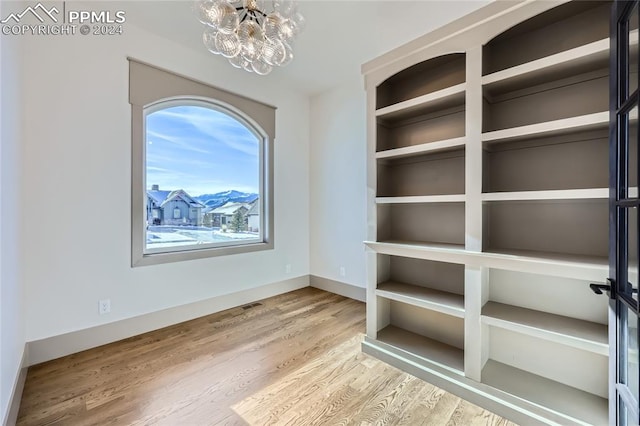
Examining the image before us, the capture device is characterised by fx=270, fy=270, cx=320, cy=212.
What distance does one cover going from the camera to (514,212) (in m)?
1.98

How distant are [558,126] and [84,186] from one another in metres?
3.55

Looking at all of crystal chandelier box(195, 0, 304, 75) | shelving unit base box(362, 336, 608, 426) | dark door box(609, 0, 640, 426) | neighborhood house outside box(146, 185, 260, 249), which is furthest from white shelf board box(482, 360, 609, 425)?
neighborhood house outside box(146, 185, 260, 249)

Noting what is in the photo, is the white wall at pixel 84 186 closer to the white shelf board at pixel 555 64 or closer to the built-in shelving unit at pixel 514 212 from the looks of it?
the built-in shelving unit at pixel 514 212

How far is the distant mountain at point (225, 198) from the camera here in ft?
11.1

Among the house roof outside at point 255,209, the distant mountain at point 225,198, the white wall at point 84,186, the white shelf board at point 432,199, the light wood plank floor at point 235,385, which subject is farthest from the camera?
the house roof outside at point 255,209

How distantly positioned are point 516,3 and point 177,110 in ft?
10.4

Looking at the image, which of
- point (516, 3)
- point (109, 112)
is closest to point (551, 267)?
point (516, 3)

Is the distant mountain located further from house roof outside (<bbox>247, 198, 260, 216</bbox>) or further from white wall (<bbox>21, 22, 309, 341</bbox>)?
white wall (<bbox>21, 22, 309, 341</bbox>)

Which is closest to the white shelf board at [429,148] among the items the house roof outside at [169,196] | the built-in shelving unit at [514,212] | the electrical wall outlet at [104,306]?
the built-in shelving unit at [514,212]

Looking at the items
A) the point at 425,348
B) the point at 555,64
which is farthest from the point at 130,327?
the point at 555,64

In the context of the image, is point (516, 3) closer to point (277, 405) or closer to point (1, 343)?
point (277, 405)

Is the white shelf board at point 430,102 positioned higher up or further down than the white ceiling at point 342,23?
further down

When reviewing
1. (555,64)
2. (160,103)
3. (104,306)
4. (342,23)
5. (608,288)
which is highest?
(342,23)

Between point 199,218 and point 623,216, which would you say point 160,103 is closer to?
point 199,218
